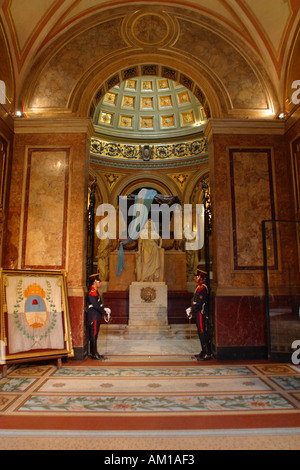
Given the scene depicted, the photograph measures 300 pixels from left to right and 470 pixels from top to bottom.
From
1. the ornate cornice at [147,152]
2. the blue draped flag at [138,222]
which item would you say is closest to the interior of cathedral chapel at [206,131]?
the blue draped flag at [138,222]

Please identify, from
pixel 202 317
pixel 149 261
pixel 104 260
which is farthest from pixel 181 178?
pixel 202 317

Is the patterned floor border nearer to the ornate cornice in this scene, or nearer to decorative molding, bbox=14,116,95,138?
decorative molding, bbox=14,116,95,138

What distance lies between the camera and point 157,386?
4566 mm

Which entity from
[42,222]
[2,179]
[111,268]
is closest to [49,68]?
[2,179]

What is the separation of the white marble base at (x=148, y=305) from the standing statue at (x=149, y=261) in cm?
44

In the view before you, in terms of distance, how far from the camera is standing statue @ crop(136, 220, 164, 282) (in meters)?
10.0

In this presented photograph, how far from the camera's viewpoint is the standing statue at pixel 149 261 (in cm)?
1005

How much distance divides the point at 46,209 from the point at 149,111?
402 inches

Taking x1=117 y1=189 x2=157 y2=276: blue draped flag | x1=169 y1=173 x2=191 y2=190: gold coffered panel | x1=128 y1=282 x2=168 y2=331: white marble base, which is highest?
x1=169 y1=173 x2=191 y2=190: gold coffered panel

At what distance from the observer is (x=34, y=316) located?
5.44 meters

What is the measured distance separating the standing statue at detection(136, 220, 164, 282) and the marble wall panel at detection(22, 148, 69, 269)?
3990 millimetres

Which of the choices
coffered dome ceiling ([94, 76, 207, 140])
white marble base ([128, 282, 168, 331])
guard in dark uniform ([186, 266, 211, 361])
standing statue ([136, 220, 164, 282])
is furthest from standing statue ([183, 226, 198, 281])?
guard in dark uniform ([186, 266, 211, 361])

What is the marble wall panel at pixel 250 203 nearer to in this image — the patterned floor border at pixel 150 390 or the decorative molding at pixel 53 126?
the patterned floor border at pixel 150 390

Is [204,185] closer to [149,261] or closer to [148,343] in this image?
[149,261]
